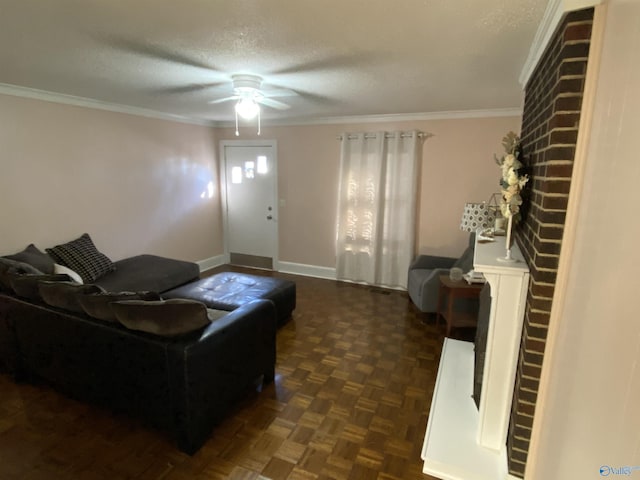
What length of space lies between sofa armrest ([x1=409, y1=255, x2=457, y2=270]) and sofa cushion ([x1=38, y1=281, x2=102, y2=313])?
10.8ft

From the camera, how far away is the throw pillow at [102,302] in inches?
77.4

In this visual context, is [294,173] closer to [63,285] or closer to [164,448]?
[63,285]

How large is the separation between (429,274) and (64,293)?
3257mm

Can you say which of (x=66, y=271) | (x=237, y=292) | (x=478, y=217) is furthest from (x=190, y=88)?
(x=478, y=217)

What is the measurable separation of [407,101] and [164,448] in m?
3.44

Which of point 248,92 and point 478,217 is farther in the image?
point 478,217

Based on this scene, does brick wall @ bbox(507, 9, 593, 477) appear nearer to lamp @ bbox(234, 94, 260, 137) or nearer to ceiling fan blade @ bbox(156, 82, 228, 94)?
lamp @ bbox(234, 94, 260, 137)

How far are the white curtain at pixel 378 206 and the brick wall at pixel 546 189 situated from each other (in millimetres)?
2498

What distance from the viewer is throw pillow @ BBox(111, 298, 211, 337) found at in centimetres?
181

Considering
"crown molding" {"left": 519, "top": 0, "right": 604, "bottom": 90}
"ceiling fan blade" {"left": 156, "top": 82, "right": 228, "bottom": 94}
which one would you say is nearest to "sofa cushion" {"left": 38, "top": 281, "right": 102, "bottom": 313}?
"ceiling fan blade" {"left": 156, "top": 82, "right": 228, "bottom": 94}

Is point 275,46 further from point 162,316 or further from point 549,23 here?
point 162,316

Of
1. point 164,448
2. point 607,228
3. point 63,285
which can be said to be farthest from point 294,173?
point 607,228

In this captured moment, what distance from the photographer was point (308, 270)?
5.26 metres

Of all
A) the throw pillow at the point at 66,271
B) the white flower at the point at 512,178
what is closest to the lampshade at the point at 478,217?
the white flower at the point at 512,178
